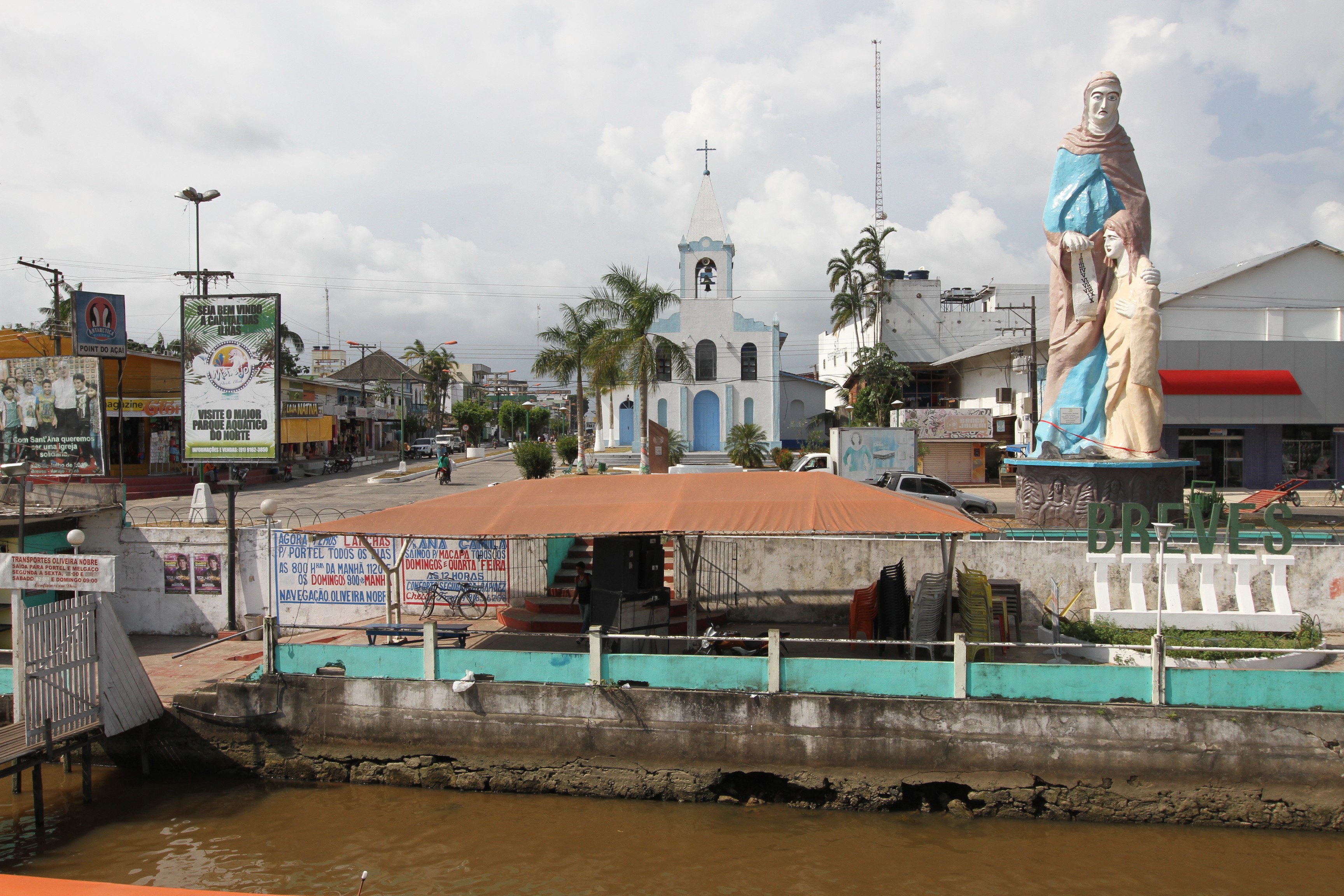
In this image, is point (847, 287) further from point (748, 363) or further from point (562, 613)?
point (562, 613)

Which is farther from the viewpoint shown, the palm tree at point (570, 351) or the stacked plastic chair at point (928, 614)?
the palm tree at point (570, 351)

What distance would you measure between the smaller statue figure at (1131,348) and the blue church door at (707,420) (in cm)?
2810

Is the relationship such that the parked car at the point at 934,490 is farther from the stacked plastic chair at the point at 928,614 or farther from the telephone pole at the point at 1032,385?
the stacked plastic chair at the point at 928,614

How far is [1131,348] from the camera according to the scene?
2066cm

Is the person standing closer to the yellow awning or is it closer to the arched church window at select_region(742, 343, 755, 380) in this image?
the yellow awning

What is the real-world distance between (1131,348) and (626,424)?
33349 millimetres

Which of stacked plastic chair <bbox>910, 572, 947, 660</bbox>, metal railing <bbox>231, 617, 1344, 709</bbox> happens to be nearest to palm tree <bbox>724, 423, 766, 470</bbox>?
stacked plastic chair <bbox>910, 572, 947, 660</bbox>

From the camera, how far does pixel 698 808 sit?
11.1m

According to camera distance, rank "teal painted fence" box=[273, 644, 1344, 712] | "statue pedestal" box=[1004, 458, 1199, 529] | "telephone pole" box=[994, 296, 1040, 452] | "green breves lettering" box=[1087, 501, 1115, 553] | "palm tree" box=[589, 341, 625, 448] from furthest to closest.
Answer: "palm tree" box=[589, 341, 625, 448], "telephone pole" box=[994, 296, 1040, 452], "statue pedestal" box=[1004, 458, 1199, 529], "green breves lettering" box=[1087, 501, 1115, 553], "teal painted fence" box=[273, 644, 1344, 712]

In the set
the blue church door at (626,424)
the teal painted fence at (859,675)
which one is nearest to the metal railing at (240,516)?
the teal painted fence at (859,675)

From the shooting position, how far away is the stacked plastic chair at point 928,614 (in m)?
11.9

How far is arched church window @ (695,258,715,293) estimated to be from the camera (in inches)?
1903

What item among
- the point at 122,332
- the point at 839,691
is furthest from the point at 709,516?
the point at 122,332

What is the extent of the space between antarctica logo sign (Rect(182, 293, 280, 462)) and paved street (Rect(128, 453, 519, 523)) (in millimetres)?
3764
